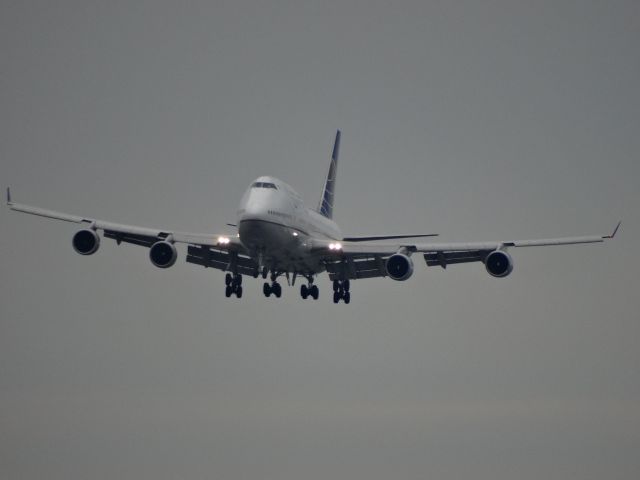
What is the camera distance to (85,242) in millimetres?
55844

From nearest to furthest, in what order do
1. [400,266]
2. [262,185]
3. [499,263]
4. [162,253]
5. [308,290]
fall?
[262,185]
[499,263]
[162,253]
[400,266]
[308,290]

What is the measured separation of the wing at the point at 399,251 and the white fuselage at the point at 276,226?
4.72 ft

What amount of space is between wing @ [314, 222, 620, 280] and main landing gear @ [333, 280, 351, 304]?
904mm

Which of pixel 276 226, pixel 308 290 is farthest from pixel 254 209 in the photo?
pixel 308 290

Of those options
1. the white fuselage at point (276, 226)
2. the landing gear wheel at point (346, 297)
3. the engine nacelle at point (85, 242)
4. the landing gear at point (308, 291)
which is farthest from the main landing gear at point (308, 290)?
the engine nacelle at point (85, 242)

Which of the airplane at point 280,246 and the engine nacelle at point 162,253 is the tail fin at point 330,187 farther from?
the engine nacelle at point 162,253

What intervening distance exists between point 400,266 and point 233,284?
10.8 metres

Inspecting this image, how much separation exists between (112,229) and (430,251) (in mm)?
18400

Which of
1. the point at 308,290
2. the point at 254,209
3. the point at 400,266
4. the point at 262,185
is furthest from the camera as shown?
the point at 308,290

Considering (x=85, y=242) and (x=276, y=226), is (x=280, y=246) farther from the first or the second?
(x=85, y=242)

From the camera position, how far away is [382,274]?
62.4m

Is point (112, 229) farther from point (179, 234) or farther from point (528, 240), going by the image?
point (528, 240)

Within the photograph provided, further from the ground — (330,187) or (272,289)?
(330,187)

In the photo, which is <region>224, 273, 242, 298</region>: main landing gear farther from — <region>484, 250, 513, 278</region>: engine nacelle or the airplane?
<region>484, 250, 513, 278</region>: engine nacelle
